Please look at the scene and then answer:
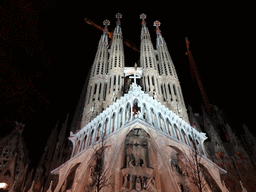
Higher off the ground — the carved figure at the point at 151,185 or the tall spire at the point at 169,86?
the tall spire at the point at 169,86

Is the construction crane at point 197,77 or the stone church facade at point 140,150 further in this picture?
the construction crane at point 197,77

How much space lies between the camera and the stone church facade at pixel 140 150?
56.9ft

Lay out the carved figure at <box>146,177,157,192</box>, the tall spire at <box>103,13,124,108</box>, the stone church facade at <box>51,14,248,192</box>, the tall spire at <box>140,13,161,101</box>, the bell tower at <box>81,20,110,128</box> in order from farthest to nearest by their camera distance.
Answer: the tall spire at <box>140,13,161,101</box> < the tall spire at <box>103,13,124,108</box> < the bell tower at <box>81,20,110,128</box> < the stone church facade at <box>51,14,248,192</box> < the carved figure at <box>146,177,157,192</box>

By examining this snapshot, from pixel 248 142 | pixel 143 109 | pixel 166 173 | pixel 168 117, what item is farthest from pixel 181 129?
pixel 248 142

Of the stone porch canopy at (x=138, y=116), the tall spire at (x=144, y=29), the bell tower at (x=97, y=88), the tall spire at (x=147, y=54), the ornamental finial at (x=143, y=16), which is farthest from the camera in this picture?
the ornamental finial at (x=143, y=16)

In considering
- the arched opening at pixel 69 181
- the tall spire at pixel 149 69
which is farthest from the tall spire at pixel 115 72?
the arched opening at pixel 69 181

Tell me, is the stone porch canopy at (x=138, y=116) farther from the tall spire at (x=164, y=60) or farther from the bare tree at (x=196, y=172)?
the tall spire at (x=164, y=60)

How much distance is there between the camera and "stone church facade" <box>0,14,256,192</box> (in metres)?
17.3

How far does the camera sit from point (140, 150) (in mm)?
19688

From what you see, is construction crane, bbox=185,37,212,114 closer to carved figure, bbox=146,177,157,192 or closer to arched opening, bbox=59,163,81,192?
carved figure, bbox=146,177,157,192

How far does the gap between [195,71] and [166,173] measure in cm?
4276

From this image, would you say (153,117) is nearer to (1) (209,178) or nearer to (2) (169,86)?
(1) (209,178)

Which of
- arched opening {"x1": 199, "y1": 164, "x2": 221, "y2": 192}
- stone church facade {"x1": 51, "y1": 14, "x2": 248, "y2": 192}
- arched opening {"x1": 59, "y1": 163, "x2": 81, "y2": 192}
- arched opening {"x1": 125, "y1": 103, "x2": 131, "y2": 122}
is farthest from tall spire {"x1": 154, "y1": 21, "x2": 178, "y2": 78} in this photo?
arched opening {"x1": 59, "y1": 163, "x2": 81, "y2": 192}

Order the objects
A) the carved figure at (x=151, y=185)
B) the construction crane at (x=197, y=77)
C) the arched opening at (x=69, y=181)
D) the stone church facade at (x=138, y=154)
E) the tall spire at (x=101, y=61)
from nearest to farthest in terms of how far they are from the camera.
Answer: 1. the carved figure at (x=151, y=185)
2. the stone church facade at (x=138, y=154)
3. the arched opening at (x=69, y=181)
4. the tall spire at (x=101, y=61)
5. the construction crane at (x=197, y=77)
